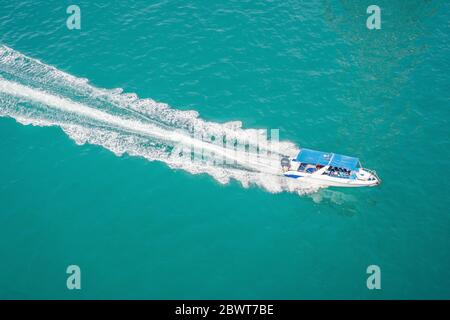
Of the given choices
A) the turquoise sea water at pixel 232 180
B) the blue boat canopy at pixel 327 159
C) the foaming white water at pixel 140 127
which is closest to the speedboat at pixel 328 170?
the blue boat canopy at pixel 327 159

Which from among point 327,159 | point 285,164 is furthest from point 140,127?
point 327,159

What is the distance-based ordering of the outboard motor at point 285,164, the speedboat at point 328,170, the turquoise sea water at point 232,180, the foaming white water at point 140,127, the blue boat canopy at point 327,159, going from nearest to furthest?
the turquoise sea water at point 232,180 → the blue boat canopy at point 327,159 → the speedboat at point 328,170 → the outboard motor at point 285,164 → the foaming white water at point 140,127

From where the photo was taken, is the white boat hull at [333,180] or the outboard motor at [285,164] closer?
the white boat hull at [333,180]

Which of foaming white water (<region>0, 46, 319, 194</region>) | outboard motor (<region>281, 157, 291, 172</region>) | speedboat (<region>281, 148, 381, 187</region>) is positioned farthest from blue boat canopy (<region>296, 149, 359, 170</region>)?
foaming white water (<region>0, 46, 319, 194</region>)

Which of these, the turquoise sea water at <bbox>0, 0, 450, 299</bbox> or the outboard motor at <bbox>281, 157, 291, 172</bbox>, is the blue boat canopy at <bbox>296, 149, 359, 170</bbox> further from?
the turquoise sea water at <bbox>0, 0, 450, 299</bbox>

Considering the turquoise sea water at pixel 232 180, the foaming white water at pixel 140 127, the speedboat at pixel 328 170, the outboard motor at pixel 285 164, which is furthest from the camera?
the foaming white water at pixel 140 127

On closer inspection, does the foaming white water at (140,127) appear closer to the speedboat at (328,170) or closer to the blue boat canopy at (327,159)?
the speedboat at (328,170)

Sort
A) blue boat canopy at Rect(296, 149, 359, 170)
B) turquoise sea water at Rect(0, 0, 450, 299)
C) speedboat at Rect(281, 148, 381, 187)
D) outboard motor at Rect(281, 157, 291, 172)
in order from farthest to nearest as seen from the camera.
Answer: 1. outboard motor at Rect(281, 157, 291, 172)
2. speedboat at Rect(281, 148, 381, 187)
3. blue boat canopy at Rect(296, 149, 359, 170)
4. turquoise sea water at Rect(0, 0, 450, 299)
